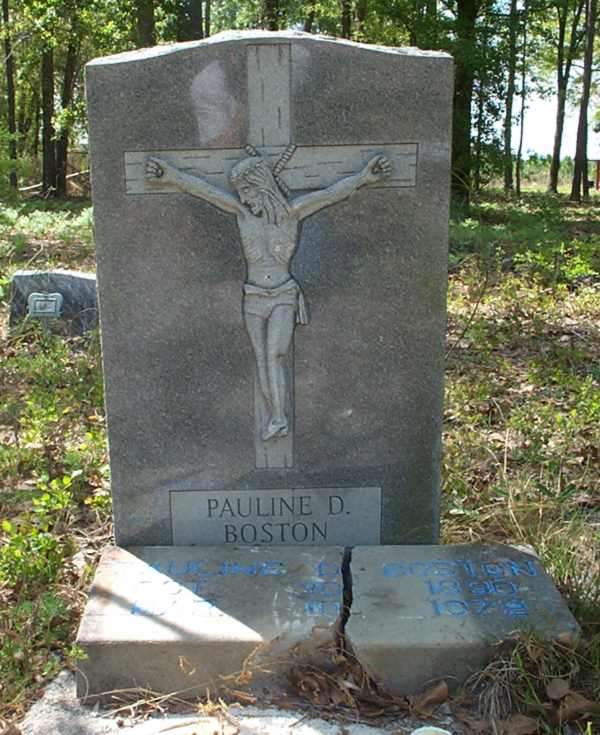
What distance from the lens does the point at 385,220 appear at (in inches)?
115

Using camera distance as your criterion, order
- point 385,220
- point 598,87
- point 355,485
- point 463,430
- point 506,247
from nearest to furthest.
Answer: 1. point 385,220
2. point 355,485
3. point 463,430
4. point 506,247
5. point 598,87

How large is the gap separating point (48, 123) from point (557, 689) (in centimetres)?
1974

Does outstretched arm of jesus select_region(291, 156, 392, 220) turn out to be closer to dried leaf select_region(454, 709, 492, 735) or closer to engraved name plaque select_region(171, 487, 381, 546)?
engraved name plaque select_region(171, 487, 381, 546)

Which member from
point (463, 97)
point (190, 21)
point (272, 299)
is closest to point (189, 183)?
point (272, 299)

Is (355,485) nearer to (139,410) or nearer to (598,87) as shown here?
(139,410)

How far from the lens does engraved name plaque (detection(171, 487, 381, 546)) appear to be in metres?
3.16

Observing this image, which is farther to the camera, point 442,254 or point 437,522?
point 437,522

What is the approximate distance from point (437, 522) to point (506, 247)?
6.32 meters

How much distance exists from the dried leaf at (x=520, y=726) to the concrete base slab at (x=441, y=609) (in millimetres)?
192

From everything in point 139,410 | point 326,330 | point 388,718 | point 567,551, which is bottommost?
point 388,718

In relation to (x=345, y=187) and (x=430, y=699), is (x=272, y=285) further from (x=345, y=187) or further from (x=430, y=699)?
(x=430, y=699)

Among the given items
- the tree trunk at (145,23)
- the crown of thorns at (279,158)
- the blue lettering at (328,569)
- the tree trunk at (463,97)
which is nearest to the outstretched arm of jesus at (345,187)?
the crown of thorns at (279,158)

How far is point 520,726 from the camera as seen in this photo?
2.30 m

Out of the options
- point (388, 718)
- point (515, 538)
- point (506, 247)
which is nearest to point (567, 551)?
point (515, 538)
